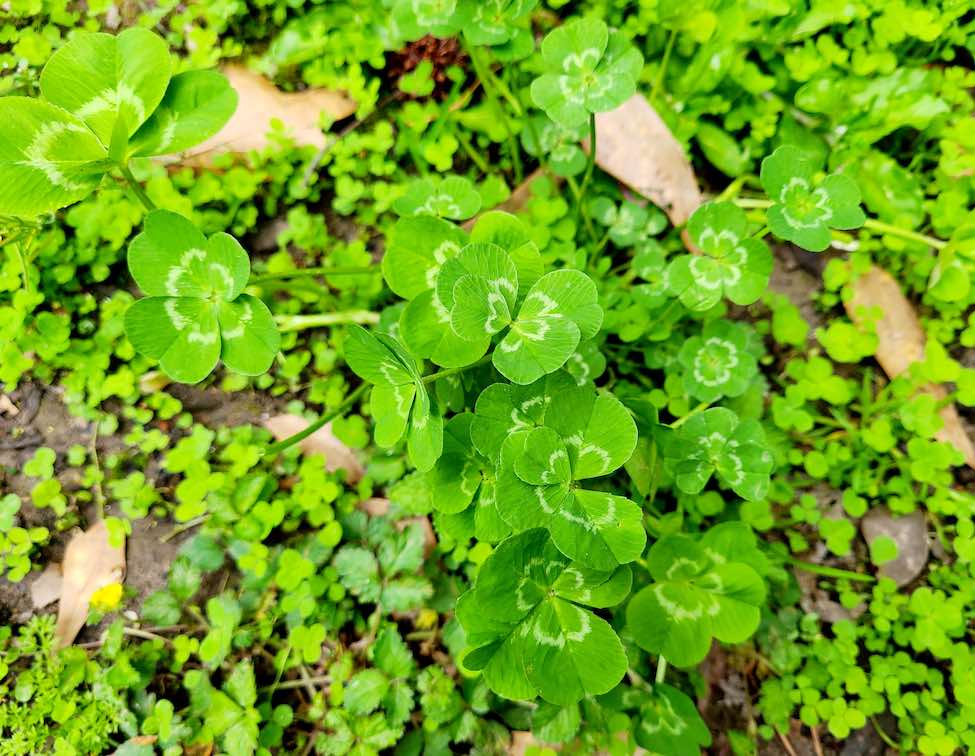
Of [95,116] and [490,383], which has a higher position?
[95,116]

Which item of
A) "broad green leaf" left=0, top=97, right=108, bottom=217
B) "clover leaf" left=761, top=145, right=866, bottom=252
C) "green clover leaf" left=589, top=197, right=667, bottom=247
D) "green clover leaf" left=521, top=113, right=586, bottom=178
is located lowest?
"green clover leaf" left=589, top=197, right=667, bottom=247

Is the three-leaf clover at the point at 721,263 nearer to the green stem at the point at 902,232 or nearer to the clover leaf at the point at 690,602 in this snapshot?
the green stem at the point at 902,232

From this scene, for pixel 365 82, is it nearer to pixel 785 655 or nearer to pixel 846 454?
pixel 846 454

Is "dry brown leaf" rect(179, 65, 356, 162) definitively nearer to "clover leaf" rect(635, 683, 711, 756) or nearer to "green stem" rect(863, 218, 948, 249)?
"green stem" rect(863, 218, 948, 249)

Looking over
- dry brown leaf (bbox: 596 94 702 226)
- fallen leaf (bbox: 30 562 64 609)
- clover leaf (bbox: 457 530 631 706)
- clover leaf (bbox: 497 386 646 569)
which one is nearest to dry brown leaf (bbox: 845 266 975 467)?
dry brown leaf (bbox: 596 94 702 226)

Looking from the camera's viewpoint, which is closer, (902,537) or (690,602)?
(690,602)

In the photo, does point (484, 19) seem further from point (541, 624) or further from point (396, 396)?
point (541, 624)

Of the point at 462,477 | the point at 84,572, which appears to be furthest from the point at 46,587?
the point at 462,477

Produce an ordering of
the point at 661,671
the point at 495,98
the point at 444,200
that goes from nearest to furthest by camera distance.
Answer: the point at 661,671 < the point at 444,200 < the point at 495,98
